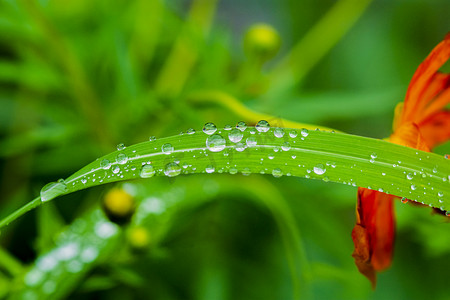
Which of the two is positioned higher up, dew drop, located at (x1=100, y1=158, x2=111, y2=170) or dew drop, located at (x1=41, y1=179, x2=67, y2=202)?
dew drop, located at (x1=100, y1=158, x2=111, y2=170)

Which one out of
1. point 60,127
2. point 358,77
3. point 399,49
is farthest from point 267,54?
point 399,49

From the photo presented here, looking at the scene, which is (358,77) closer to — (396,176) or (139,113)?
(139,113)


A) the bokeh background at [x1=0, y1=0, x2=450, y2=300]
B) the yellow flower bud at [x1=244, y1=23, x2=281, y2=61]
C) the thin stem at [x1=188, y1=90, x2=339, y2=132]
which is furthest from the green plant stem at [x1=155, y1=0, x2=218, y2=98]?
the thin stem at [x1=188, y1=90, x2=339, y2=132]

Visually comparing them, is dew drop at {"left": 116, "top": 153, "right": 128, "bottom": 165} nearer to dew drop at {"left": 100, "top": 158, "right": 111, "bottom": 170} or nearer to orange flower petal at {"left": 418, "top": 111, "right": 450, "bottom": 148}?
dew drop at {"left": 100, "top": 158, "right": 111, "bottom": 170}

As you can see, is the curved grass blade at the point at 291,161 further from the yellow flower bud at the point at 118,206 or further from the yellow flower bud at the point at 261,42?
the yellow flower bud at the point at 261,42

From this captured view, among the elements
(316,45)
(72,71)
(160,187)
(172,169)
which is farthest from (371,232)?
(316,45)

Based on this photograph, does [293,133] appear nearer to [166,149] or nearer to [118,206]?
[166,149]

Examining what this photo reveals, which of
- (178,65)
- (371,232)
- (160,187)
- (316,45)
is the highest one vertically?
(316,45)
